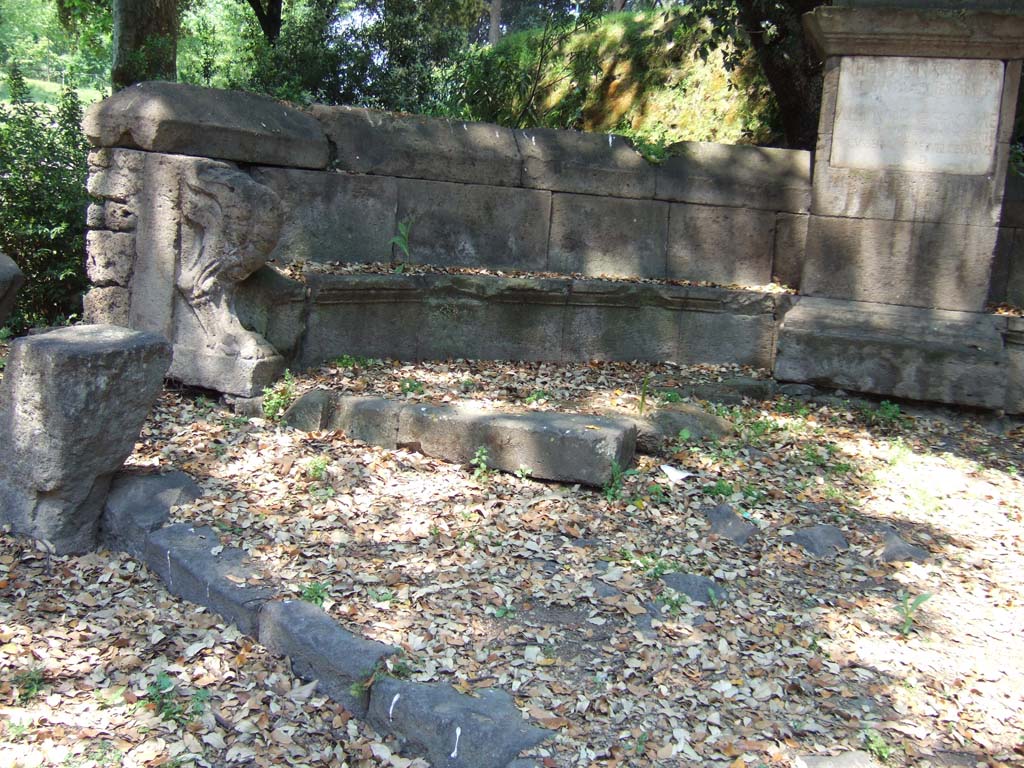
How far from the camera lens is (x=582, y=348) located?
20.9 ft

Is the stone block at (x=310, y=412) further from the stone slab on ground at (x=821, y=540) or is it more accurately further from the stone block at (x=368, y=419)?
the stone slab on ground at (x=821, y=540)

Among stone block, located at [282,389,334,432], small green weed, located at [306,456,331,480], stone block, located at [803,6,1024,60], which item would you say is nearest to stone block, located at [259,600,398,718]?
small green weed, located at [306,456,331,480]

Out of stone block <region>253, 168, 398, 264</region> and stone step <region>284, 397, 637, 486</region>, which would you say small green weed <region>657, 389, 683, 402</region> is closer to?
stone step <region>284, 397, 637, 486</region>

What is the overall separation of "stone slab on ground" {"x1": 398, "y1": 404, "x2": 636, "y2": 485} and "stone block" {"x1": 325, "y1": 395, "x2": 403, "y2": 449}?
0.20 feet

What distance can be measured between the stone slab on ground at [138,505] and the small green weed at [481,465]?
1.25 meters

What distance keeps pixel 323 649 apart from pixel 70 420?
144cm

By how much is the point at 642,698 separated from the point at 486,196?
427 centimetres

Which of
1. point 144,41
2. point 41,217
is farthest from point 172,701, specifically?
point 144,41

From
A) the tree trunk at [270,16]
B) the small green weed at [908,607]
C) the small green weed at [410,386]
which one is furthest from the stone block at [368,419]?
the tree trunk at [270,16]

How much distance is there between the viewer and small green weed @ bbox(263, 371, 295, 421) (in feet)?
15.9

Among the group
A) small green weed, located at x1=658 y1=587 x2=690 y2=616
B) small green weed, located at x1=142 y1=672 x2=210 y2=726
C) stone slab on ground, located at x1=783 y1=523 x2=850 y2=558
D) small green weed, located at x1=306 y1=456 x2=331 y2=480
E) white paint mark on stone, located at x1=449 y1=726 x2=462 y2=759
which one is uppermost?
small green weed, located at x1=306 y1=456 x2=331 y2=480

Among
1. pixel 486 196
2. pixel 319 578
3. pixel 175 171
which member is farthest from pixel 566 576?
pixel 486 196

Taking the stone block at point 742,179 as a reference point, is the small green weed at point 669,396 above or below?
below

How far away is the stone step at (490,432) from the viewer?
420 centimetres
